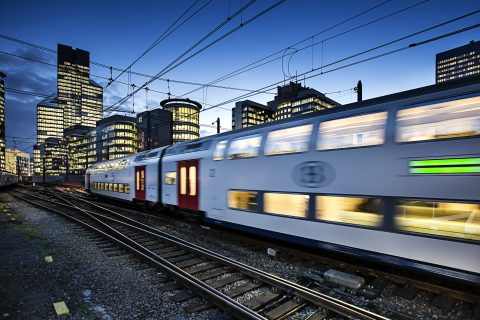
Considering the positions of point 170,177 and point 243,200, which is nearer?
point 243,200

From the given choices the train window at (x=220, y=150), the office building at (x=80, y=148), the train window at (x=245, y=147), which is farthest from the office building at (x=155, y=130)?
the train window at (x=245, y=147)

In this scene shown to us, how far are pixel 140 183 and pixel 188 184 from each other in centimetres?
632

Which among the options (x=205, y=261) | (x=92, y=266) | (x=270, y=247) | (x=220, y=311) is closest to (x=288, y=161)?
(x=270, y=247)

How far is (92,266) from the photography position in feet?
23.2

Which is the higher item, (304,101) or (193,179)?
(304,101)

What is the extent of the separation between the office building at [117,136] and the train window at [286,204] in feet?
375

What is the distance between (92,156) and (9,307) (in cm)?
13912

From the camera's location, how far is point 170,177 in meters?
13.6

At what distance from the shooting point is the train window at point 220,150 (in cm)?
1007

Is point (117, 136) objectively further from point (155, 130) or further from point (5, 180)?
point (5, 180)

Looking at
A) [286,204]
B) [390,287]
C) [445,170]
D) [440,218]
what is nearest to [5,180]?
[286,204]

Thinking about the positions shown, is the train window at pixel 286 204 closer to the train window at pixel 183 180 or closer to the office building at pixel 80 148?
the train window at pixel 183 180

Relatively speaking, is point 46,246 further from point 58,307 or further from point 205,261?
point 205,261

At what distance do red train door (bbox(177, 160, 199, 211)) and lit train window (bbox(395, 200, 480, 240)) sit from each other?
7.89m
